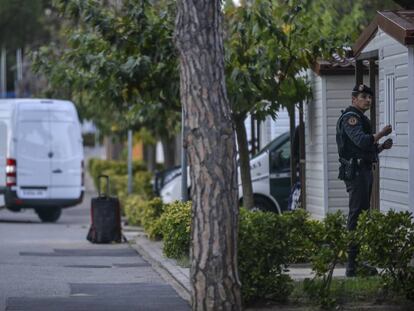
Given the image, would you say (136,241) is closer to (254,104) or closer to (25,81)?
(254,104)

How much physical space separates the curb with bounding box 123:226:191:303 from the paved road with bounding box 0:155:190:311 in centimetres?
11

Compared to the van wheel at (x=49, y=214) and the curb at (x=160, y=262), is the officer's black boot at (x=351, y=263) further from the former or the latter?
the van wheel at (x=49, y=214)

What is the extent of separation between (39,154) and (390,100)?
544 inches

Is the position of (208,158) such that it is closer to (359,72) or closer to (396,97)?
(396,97)

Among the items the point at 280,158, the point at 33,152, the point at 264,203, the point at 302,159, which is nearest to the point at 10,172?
the point at 33,152

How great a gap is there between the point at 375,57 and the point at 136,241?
22.9 feet

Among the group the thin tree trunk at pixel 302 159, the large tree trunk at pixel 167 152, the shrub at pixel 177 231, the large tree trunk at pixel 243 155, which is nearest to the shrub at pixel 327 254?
the shrub at pixel 177 231

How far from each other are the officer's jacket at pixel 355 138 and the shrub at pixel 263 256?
152 centimetres

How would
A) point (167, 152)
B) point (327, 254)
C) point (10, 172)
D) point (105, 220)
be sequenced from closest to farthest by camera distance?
point (327, 254)
point (105, 220)
point (10, 172)
point (167, 152)

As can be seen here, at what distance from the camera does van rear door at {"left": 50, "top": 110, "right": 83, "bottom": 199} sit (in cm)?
2597

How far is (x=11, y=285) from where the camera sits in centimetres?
1299

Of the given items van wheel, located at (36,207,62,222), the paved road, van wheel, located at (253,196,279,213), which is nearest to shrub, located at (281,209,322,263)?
the paved road

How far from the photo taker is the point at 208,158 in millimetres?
8531

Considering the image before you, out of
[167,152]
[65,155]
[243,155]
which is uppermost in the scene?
[243,155]
